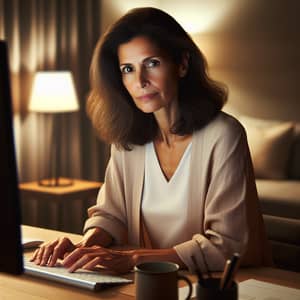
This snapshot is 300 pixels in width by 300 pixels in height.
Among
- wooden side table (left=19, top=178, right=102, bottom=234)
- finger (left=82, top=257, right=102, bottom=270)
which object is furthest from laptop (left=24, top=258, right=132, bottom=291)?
wooden side table (left=19, top=178, right=102, bottom=234)

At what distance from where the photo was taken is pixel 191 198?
6.08 ft

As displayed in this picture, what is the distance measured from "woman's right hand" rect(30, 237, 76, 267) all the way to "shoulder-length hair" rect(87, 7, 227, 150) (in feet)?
1.47

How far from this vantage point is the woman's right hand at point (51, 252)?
161cm

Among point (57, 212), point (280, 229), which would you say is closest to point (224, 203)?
point (280, 229)

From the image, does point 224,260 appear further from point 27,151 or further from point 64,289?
point 27,151

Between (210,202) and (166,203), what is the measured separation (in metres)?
0.18

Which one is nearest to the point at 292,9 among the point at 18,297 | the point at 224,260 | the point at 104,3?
the point at 104,3

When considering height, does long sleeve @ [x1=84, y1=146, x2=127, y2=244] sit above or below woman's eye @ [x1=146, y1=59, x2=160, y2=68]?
below

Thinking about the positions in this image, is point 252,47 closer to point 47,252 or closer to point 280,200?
point 280,200

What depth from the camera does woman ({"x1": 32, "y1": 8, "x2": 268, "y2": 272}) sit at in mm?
1720

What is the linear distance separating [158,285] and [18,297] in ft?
1.09

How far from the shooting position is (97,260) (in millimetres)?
1554

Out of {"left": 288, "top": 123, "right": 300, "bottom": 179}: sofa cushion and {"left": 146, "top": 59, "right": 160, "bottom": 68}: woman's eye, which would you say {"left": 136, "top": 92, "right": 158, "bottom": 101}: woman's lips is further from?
{"left": 288, "top": 123, "right": 300, "bottom": 179}: sofa cushion

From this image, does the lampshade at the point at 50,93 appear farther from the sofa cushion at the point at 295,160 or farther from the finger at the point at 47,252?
the finger at the point at 47,252
